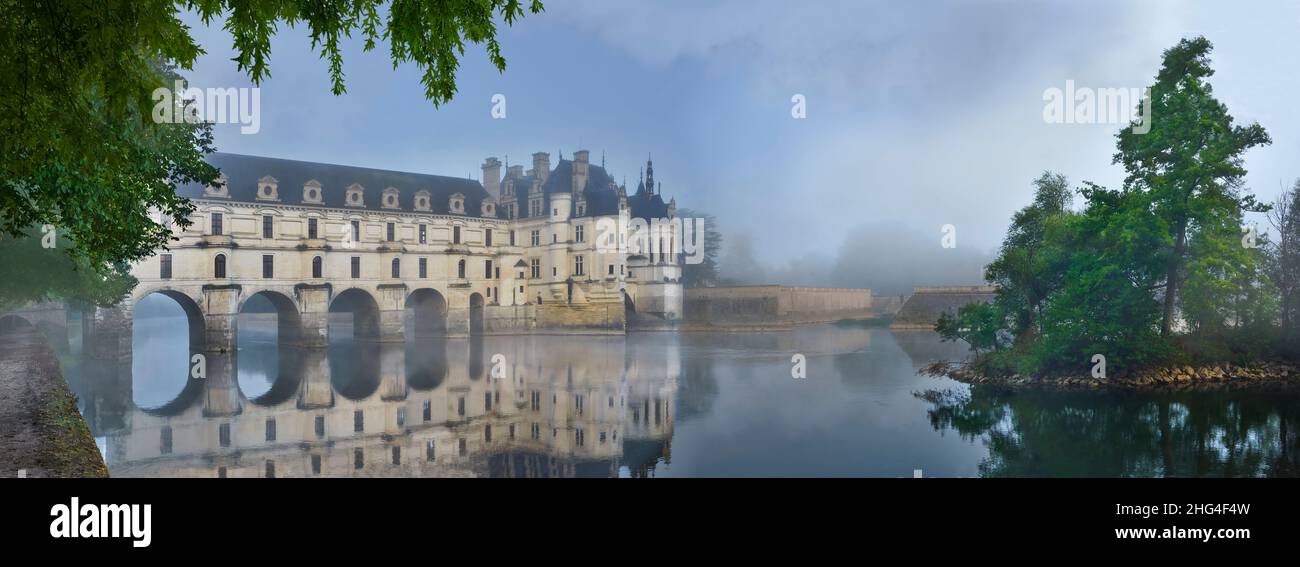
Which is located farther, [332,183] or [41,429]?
[332,183]

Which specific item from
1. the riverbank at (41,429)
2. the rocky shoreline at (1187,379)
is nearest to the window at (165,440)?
the riverbank at (41,429)

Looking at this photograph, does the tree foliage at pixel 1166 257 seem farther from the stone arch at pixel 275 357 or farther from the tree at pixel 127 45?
the stone arch at pixel 275 357

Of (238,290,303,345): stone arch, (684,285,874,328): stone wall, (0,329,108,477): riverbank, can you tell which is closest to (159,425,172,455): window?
(0,329,108,477): riverbank

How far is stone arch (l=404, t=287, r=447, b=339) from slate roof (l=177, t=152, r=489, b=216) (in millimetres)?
5949

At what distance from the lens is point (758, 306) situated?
5338 centimetres

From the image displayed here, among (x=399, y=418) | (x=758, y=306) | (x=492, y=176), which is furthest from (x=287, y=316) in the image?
(x=758, y=306)

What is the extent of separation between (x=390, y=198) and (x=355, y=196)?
225 cm

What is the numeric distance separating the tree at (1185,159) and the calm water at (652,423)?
199 inches

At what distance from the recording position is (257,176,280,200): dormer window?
1693 inches

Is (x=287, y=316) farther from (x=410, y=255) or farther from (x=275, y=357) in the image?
(x=410, y=255)

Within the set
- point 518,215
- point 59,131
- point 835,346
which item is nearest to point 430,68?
point 59,131

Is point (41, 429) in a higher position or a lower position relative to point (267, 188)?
lower

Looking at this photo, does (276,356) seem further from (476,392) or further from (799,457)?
(799,457)
